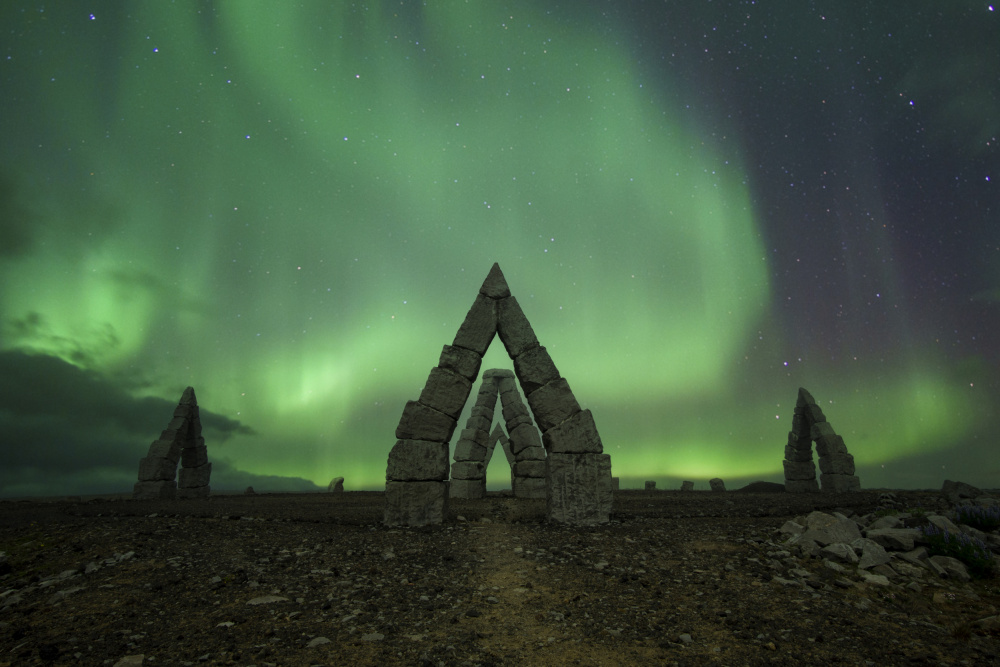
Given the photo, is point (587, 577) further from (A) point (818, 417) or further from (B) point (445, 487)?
(A) point (818, 417)

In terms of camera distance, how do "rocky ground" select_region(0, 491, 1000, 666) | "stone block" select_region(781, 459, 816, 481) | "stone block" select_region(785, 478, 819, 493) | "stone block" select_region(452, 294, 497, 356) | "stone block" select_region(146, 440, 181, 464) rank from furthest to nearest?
"stone block" select_region(781, 459, 816, 481) → "stone block" select_region(785, 478, 819, 493) → "stone block" select_region(146, 440, 181, 464) → "stone block" select_region(452, 294, 497, 356) → "rocky ground" select_region(0, 491, 1000, 666)

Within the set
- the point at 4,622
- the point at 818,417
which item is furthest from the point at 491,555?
the point at 818,417

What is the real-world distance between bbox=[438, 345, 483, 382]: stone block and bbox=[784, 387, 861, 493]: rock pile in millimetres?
15967

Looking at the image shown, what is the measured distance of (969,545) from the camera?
260 inches

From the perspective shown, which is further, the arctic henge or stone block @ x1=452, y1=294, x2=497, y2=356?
stone block @ x1=452, y1=294, x2=497, y2=356

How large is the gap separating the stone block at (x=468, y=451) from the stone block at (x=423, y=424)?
361 inches

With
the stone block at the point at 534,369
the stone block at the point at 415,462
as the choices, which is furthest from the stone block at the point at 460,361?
the stone block at the point at 415,462

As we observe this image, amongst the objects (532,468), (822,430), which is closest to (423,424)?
(532,468)

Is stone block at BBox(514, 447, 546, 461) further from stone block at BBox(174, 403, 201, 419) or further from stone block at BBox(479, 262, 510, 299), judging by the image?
stone block at BBox(174, 403, 201, 419)

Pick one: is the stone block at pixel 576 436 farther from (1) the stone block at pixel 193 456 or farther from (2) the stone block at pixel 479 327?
(1) the stone block at pixel 193 456

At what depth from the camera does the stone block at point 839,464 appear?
744 inches

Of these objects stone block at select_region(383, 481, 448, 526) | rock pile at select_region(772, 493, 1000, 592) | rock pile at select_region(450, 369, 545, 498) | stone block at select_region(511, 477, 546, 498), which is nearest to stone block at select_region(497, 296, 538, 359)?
stone block at select_region(383, 481, 448, 526)

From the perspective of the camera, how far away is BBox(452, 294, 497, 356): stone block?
978 cm

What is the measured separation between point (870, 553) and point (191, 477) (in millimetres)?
21235
